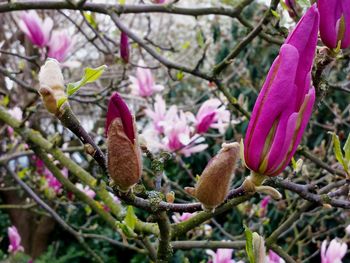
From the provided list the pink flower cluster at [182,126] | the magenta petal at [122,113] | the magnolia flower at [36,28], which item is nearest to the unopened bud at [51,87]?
the magenta petal at [122,113]

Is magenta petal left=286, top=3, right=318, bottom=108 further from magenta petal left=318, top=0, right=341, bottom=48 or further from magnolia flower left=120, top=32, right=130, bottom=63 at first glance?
magnolia flower left=120, top=32, right=130, bottom=63

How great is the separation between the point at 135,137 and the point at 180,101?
16.5 feet

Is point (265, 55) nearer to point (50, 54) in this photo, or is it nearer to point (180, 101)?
point (180, 101)

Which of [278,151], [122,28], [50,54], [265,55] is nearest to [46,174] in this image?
[50,54]

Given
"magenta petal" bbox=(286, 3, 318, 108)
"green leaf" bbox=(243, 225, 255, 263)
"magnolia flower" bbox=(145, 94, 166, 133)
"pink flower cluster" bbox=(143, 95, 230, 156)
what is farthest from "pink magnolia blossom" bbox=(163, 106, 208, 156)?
"magenta petal" bbox=(286, 3, 318, 108)

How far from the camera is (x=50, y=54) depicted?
2092 millimetres

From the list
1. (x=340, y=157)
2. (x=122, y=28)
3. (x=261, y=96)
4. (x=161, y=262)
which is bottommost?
(x=161, y=262)

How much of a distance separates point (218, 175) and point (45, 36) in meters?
1.58

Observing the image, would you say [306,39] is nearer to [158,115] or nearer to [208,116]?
[208,116]

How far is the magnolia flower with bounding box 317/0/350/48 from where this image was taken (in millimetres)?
709

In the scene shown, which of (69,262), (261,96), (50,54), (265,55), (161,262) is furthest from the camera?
(265,55)

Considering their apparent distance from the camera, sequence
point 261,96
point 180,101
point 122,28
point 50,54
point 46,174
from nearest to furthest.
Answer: point 261,96 → point 122,28 → point 50,54 → point 46,174 → point 180,101

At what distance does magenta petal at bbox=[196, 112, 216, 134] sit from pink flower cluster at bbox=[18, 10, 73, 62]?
0.67 meters

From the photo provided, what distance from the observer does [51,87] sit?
66 cm
